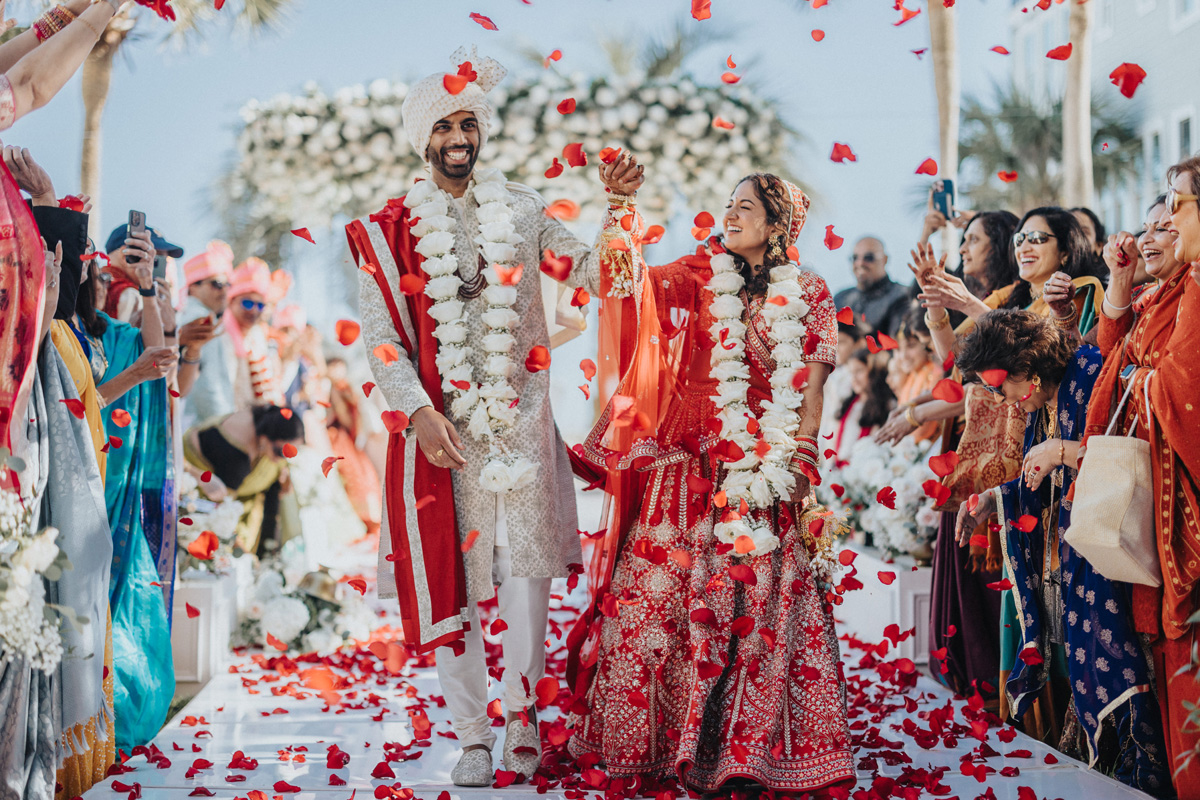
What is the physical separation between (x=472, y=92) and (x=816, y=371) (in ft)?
4.32

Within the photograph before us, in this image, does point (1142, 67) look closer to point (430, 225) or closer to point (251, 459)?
point (430, 225)

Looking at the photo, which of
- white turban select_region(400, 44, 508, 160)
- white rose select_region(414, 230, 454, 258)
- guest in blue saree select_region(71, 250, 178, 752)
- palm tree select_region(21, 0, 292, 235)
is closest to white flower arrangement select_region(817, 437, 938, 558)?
white rose select_region(414, 230, 454, 258)

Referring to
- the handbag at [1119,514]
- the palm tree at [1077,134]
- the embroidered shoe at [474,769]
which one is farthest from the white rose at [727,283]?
the palm tree at [1077,134]

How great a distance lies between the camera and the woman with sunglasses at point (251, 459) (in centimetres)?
532

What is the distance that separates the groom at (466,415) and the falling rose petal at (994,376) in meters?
1.22

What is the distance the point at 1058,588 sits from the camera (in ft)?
10.8

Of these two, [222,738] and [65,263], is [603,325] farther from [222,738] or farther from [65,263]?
[222,738]

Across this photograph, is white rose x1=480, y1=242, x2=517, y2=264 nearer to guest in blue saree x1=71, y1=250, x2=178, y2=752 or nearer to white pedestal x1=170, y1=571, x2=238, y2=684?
guest in blue saree x1=71, y1=250, x2=178, y2=752

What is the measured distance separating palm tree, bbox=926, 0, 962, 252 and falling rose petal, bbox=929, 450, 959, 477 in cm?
263

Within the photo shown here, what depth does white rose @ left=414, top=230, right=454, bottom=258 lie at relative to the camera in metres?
3.04

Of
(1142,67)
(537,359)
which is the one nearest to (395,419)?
(537,359)

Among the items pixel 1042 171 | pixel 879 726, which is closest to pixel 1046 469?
pixel 879 726

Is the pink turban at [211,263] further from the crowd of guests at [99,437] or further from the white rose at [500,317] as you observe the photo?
the white rose at [500,317]

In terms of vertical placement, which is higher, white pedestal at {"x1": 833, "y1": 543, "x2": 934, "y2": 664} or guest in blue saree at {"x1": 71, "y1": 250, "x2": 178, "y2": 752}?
guest in blue saree at {"x1": 71, "y1": 250, "x2": 178, "y2": 752}
